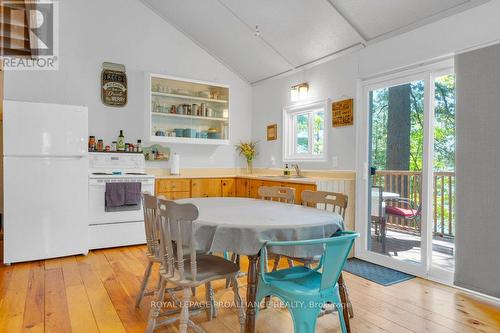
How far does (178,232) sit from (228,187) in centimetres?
326

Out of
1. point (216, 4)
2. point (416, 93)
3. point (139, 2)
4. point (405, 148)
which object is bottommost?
point (405, 148)

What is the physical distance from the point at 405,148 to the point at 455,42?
105 centimetres

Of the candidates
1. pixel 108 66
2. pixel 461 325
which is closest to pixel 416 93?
pixel 461 325

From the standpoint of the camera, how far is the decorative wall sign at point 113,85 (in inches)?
177

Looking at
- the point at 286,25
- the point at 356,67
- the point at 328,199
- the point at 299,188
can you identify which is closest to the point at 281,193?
the point at 328,199

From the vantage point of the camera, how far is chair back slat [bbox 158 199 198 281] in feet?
5.57

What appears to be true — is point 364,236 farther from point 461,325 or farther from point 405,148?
point 461,325

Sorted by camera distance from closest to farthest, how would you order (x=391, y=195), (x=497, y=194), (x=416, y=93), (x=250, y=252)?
(x=250, y=252) → (x=497, y=194) → (x=416, y=93) → (x=391, y=195)

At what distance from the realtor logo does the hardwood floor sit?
232 centimetres

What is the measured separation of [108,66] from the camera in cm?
452

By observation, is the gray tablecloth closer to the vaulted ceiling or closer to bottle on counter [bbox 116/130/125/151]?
the vaulted ceiling

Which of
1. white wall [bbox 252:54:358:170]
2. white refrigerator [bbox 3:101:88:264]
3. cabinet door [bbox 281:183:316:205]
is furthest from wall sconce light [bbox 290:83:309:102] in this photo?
white refrigerator [bbox 3:101:88:264]

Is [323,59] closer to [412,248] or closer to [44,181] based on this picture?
[412,248]

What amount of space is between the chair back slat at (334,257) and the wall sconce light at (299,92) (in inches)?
125
